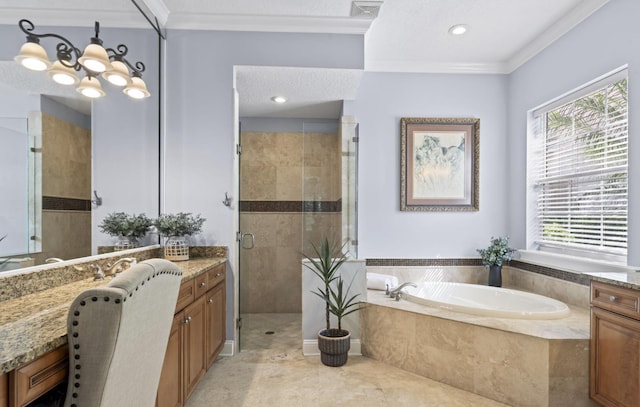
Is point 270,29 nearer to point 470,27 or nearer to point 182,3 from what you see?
point 182,3

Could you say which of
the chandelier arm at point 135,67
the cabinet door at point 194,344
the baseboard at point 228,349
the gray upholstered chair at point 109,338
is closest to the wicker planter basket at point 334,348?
the baseboard at point 228,349

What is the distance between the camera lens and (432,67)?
3613 mm

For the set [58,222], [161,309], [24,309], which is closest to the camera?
[161,309]

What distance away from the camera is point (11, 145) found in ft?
4.30

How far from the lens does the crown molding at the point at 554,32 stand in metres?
2.58

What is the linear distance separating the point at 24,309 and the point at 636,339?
8.76 feet

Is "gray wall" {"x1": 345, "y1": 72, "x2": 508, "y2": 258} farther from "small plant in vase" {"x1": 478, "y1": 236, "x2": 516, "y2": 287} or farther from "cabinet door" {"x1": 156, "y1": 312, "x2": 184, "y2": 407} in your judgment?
"cabinet door" {"x1": 156, "y1": 312, "x2": 184, "y2": 407}

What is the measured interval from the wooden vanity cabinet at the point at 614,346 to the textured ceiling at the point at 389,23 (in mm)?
2103

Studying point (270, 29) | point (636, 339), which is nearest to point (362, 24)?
point (270, 29)

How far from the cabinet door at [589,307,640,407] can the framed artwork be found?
1804 millimetres

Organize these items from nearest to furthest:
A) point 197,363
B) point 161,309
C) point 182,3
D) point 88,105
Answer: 1. point 161,309
2. point 88,105
3. point 197,363
4. point 182,3

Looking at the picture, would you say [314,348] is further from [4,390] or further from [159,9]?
[159,9]

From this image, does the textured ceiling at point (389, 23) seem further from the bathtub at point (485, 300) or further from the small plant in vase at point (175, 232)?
the bathtub at point (485, 300)

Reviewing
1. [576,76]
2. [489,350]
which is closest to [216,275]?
[489,350]
